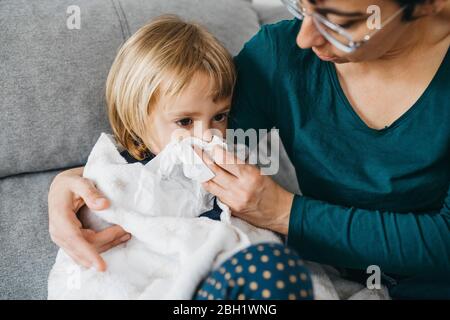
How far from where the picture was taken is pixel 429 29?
1.00 meters

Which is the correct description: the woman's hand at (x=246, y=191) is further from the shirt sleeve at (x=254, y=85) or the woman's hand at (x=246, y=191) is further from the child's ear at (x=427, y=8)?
the child's ear at (x=427, y=8)

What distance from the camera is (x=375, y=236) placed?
38.1 inches

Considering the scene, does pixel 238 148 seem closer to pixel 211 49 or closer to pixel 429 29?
pixel 211 49

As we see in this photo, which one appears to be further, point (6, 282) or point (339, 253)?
point (6, 282)

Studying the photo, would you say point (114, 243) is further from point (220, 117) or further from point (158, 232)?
point (220, 117)

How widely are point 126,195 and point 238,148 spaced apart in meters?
0.31

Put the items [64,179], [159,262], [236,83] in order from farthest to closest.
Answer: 1. [236,83]
2. [64,179]
3. [159,262]

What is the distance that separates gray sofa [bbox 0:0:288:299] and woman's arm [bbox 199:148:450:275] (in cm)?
47

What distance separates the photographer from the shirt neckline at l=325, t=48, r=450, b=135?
3.20 ft

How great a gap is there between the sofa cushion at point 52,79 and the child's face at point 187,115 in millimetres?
242

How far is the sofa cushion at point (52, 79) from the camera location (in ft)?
4.08

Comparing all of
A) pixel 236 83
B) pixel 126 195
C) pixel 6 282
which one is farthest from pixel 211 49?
pixel 6 282

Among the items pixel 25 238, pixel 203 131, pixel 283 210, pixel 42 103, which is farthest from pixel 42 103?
pixel 283 210

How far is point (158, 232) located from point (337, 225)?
0.37 metres
